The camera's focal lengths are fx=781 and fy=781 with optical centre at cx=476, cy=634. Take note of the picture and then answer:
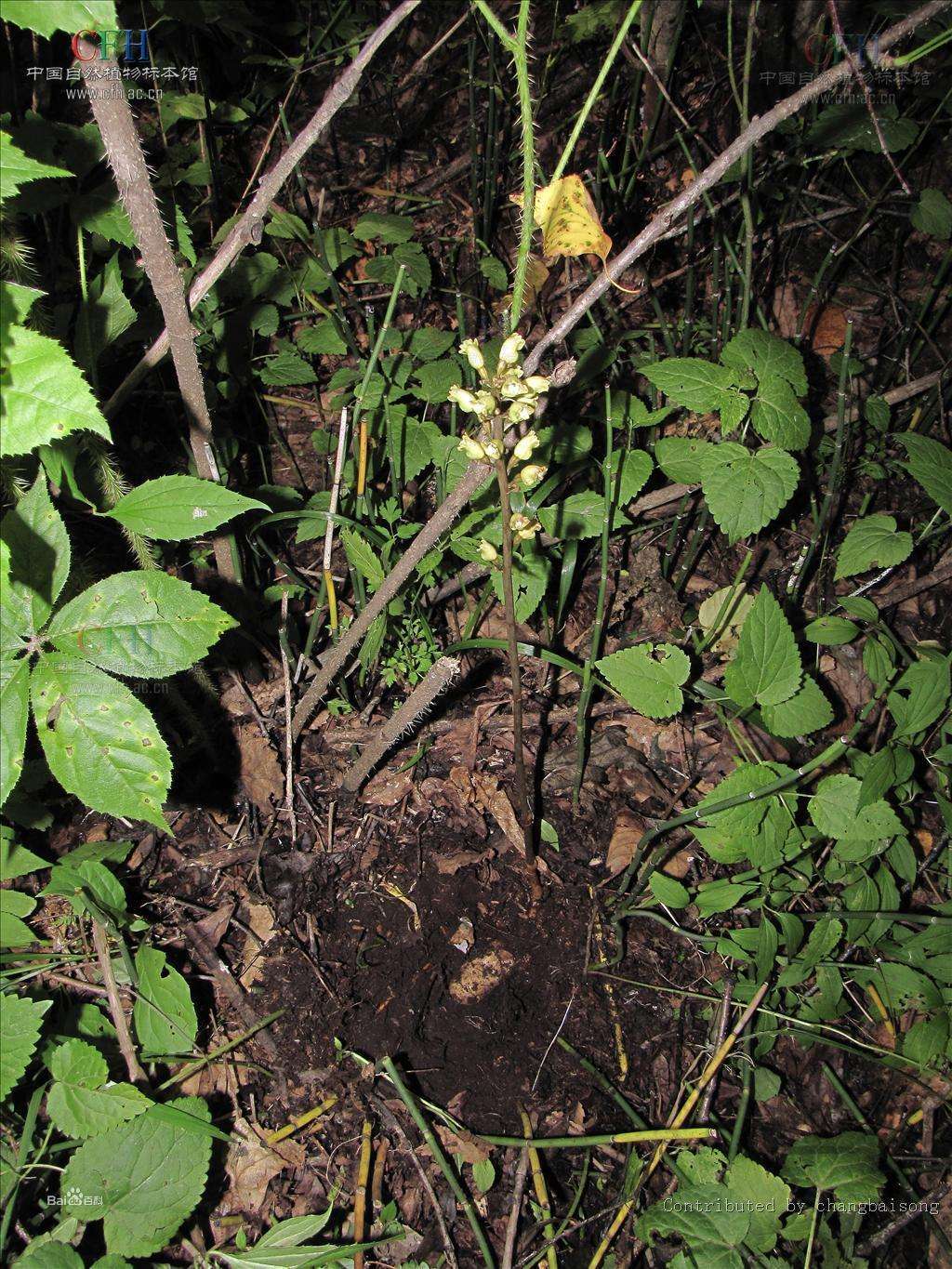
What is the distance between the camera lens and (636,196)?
2795mm

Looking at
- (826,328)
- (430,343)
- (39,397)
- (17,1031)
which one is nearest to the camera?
(39,397)

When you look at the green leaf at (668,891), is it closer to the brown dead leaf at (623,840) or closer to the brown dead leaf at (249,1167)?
the brown dead leaf at (623,840)

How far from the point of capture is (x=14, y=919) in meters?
1.55

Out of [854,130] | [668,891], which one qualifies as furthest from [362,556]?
[854,130]

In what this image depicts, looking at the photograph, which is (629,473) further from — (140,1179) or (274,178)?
(140,1179)

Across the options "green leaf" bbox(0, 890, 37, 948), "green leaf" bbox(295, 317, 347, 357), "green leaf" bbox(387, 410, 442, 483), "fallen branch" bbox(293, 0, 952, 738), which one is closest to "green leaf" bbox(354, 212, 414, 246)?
"green leaf" bbox(295, 317, 347, 357)

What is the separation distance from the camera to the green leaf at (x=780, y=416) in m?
1.76

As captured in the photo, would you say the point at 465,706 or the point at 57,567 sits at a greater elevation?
the point at 57,567

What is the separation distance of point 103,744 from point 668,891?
3.84 ft

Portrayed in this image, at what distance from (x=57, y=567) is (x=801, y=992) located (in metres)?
1.74

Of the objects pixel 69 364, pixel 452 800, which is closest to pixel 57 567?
pixel 69 364

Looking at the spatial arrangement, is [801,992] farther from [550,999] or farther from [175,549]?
[175,549]

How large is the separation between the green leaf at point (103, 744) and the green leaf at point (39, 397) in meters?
0.40

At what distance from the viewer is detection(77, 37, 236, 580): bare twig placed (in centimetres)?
107
